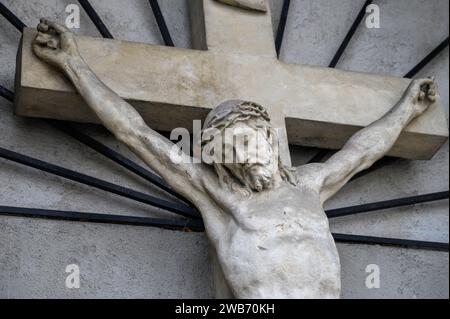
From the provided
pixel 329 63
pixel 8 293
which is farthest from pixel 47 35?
pixel 329 63

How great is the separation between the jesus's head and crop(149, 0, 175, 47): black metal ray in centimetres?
88

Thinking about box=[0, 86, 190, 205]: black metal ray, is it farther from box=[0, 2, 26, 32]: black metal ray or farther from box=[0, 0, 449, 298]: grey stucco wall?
box=[0, 2, 26, 32]: black metal ray

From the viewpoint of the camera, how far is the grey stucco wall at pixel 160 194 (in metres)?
5.17

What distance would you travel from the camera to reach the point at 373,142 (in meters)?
5.20

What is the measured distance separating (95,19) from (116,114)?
2.60ft

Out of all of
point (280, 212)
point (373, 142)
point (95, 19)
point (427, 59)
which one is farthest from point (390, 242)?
point (95, 19)

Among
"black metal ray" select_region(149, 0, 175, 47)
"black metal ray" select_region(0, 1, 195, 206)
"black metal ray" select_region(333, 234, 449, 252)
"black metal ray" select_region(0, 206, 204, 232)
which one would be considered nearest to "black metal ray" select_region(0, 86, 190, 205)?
"black metal ray" select_region(0, 1, 195, 206)

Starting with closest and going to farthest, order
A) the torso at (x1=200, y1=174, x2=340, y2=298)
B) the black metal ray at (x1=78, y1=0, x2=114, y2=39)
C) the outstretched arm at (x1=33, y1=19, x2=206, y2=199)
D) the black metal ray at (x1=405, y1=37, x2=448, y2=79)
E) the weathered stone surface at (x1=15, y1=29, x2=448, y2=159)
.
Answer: the torso at (x1=200, y1=174, x2=340, y2=298) → the outstretched arm at (x1=33, y1=19, x2=206, y2=199) → the weathered stone surface at (x1=15, y1=29, x2=448, y2=159) → the black metal ray at (x1=78, y1=0, x2=114, y2=39) → the black metal ray at (x1=405, y1=37, x2=448, y2=79)

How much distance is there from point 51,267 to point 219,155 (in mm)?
818

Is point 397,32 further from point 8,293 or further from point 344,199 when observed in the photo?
point 8,293

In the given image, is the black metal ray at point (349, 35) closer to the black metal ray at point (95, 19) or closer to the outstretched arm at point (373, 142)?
the outstretched arm at point (373, 142)

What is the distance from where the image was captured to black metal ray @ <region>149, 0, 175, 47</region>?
569 cm

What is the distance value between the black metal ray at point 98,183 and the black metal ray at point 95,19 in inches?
25.8

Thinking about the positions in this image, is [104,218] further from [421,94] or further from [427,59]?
[427,59]
